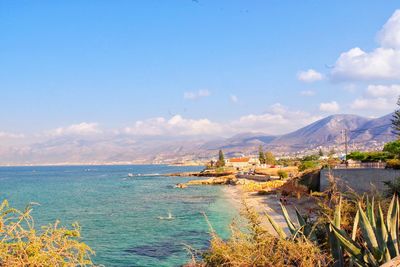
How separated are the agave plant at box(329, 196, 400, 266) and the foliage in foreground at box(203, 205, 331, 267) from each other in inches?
24.8

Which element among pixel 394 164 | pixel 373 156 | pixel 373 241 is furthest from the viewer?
pixel 373 156

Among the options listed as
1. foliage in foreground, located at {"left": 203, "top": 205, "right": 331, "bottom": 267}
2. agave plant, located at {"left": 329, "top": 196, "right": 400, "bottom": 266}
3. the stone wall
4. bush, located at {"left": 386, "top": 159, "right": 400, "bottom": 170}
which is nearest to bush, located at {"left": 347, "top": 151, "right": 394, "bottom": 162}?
the stone wall

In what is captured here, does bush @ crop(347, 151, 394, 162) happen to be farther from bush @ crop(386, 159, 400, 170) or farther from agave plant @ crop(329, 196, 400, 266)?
agave plant @ crop(329, 196, 400, 266)

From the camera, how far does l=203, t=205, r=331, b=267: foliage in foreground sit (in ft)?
23.1

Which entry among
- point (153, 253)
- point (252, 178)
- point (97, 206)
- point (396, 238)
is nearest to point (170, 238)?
point (153, 253)

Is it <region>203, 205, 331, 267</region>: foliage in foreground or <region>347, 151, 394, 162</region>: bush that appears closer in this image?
<region>203, 205, 331, 267</region>: foliage in foreground

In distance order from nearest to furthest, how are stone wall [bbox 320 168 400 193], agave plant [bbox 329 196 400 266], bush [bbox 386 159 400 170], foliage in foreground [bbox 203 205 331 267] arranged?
foliage in foreground [bbox 203 205 331 267] < agave plant [bbox 329 196 400 266] < bush [bbox 386 159 400 170] < stone wall [bbox 320 168 400 193]

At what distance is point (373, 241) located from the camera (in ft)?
25.9

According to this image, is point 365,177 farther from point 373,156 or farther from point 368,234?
point 368,234

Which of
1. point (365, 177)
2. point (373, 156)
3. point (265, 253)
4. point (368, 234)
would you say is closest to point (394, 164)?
point (365, 177)

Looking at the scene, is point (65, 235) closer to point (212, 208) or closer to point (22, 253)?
point (22, 253)

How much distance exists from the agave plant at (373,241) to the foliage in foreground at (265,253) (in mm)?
630

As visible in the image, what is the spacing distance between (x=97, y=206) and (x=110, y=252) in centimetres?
2756

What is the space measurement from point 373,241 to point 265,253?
7.21 feet
